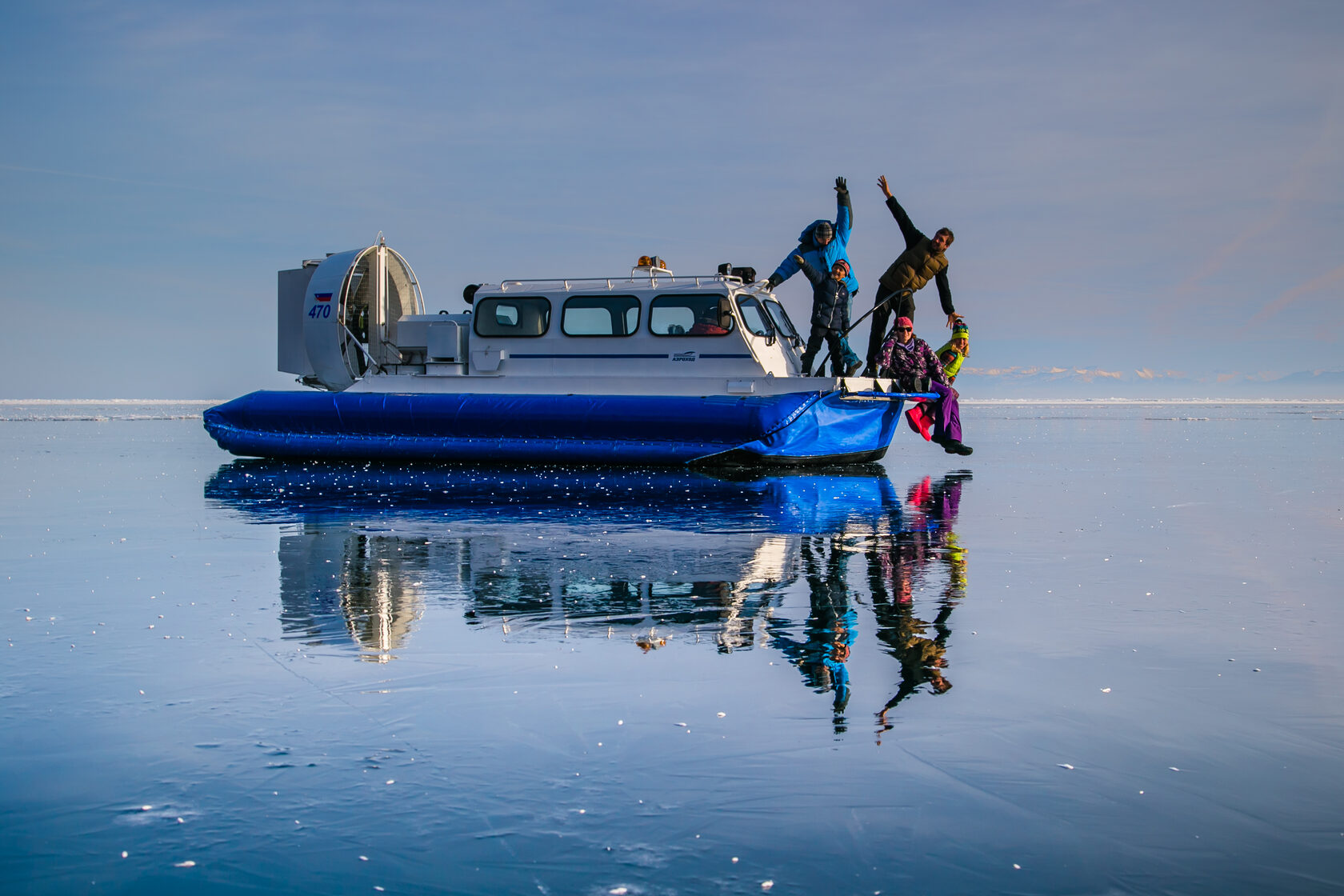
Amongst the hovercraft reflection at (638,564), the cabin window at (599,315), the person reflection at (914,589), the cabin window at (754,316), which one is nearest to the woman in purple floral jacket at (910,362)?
the cabin window at (754,316)

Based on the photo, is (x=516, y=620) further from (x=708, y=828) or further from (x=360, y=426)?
(x=360, y=426)

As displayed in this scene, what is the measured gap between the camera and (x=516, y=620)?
4.69 m

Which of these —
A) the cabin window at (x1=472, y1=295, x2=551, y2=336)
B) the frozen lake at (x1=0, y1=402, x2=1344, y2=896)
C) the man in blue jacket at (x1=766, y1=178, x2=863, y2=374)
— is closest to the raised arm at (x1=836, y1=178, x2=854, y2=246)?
the man in blue jacket at (x1=766, y1=178, x2=863, y2=374)

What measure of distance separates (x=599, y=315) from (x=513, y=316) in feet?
3.73

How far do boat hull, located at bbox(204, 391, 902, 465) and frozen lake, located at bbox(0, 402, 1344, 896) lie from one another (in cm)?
500

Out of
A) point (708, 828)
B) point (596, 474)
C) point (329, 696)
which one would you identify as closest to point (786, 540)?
point (329, 696)

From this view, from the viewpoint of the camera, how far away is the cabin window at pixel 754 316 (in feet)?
46.1

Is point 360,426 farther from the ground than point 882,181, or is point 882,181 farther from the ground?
point 882,181

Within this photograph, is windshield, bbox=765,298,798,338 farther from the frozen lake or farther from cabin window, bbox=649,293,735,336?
the frozen lake

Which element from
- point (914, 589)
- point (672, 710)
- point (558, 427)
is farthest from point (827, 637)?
point (558, 427)

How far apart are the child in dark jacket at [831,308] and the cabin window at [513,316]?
126 inches

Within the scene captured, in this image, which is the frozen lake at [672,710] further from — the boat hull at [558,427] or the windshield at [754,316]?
the windshield at [754,316]

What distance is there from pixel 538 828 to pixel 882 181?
12.4 metres

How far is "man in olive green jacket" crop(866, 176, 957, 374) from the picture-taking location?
13953mm
